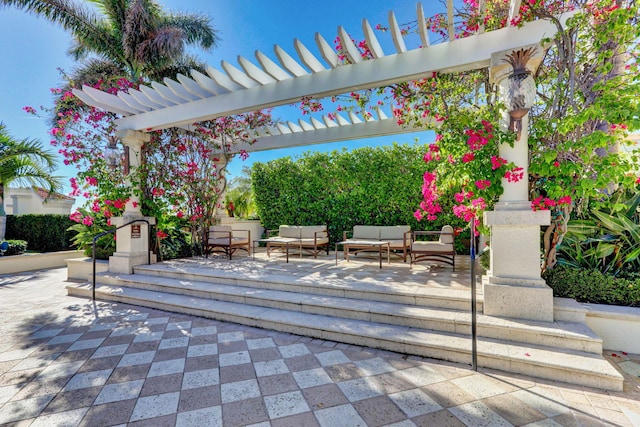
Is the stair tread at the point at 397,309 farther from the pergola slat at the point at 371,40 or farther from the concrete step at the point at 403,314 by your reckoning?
the pergola slat at the point at 371,40

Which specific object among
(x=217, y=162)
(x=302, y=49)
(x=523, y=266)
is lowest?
(x=523, y=266)

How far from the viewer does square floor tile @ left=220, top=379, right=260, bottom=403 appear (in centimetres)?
225

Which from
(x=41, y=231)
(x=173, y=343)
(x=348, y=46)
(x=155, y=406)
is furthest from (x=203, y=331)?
(x=41, y=231)

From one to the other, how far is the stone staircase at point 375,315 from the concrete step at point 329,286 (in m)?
0.01

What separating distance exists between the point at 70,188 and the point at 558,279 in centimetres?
858

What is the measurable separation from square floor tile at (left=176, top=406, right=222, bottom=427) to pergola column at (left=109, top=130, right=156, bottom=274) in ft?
15.3

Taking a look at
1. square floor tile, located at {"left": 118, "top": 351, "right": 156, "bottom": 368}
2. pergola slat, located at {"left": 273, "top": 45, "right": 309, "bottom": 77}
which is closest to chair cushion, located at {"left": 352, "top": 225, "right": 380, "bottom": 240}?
pergola slat, located at {"left": 273, "top": 45, "right": 309, "bottom": 77}

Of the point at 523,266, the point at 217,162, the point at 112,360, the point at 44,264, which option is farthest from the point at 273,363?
the point at 44,264

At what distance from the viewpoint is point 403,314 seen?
10.7 feet

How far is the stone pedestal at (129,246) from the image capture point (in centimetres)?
579

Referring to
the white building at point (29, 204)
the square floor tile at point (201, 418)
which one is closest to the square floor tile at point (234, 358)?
the square floor tile at point (201, 418)

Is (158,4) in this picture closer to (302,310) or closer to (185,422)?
(302,310)

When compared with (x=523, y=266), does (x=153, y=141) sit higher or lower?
higher

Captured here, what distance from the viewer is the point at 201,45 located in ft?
30.3
